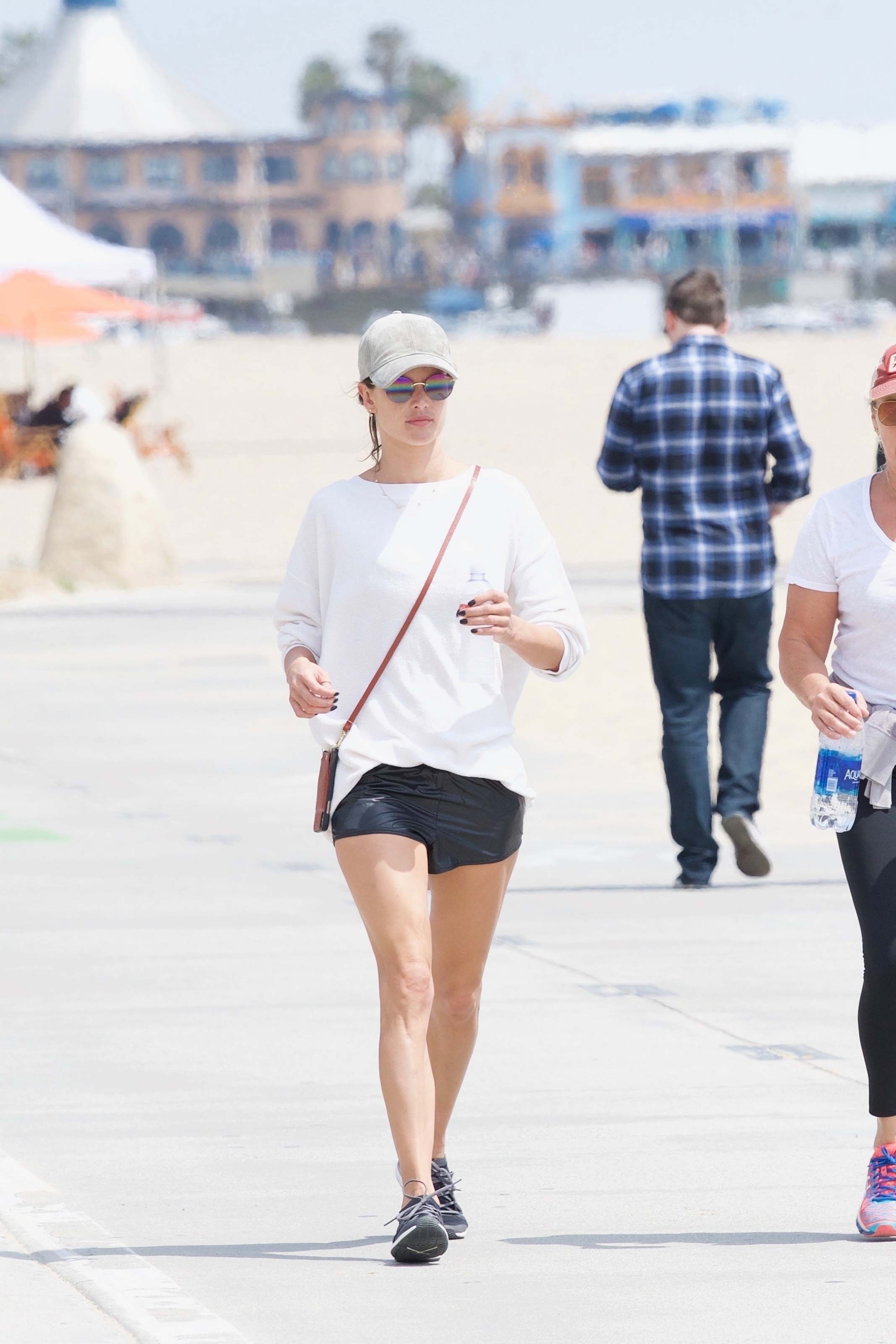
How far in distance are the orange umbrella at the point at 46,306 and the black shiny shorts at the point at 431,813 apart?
86.7 ft

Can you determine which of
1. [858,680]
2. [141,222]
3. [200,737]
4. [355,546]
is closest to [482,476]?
[355,546]

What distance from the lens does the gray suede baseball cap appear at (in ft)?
15.9

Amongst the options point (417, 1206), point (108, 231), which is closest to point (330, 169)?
point (108, 231)

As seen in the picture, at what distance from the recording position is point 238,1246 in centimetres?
489

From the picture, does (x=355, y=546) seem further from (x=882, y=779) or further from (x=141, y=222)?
(x=141, y=222)

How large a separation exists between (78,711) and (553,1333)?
378 inches

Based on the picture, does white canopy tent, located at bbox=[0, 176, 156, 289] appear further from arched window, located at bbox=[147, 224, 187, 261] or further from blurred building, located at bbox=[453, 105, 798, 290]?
arched window, located at bbox=[147, 224, 187, 261]

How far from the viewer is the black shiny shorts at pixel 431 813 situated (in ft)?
15.9

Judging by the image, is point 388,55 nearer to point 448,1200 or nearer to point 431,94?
point 431,94

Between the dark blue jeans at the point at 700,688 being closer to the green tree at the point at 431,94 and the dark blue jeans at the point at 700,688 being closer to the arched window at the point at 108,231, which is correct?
the arched window at the point at 108,231

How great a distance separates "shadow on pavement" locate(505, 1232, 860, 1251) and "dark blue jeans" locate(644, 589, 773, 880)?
3731mm

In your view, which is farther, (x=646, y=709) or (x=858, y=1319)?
(x=646, y=709)

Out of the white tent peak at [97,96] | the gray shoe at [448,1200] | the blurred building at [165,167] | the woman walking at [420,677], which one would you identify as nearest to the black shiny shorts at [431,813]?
the woman walking at [420,677]

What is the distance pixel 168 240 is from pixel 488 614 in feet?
476
